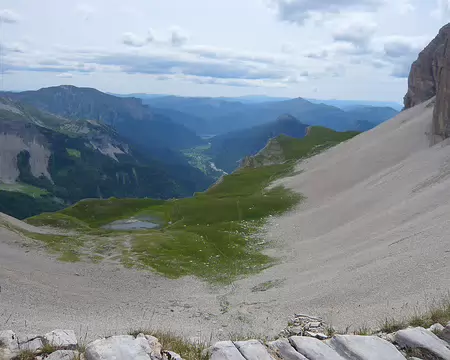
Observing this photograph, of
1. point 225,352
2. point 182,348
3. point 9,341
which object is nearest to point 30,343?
point 9,341

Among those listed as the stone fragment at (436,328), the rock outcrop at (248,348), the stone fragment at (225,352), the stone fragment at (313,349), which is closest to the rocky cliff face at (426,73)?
the stone fragment at (436,328)

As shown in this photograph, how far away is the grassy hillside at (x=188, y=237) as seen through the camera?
182 ft

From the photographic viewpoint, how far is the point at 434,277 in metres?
30.9

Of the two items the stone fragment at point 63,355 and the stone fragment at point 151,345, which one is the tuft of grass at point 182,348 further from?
the stone fragment at point 63,355

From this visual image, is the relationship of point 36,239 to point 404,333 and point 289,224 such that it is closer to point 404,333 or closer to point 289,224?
point 289,224

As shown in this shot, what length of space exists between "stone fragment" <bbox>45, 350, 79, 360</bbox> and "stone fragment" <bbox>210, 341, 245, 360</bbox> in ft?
14.5

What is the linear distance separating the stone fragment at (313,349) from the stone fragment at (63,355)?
24.5 ft

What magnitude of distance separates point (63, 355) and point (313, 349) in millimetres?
8352

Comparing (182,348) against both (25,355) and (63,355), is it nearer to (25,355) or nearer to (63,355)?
(63,355)

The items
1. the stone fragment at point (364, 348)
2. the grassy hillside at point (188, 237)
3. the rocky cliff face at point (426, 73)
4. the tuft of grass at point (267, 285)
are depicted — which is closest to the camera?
the stone fragment at point (364, 348)

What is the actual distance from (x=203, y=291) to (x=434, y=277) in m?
24.3

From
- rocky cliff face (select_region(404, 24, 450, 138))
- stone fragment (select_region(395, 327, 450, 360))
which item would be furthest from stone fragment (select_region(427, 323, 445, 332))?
rocky cliff face (select_region(404, 24, 450, 138))

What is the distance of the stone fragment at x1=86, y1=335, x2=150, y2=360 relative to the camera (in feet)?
42.7

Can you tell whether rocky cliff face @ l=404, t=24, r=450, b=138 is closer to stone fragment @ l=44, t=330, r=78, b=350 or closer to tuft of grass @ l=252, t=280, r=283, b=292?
tuft of grass @ l=252, t=280, r=283, b=292
